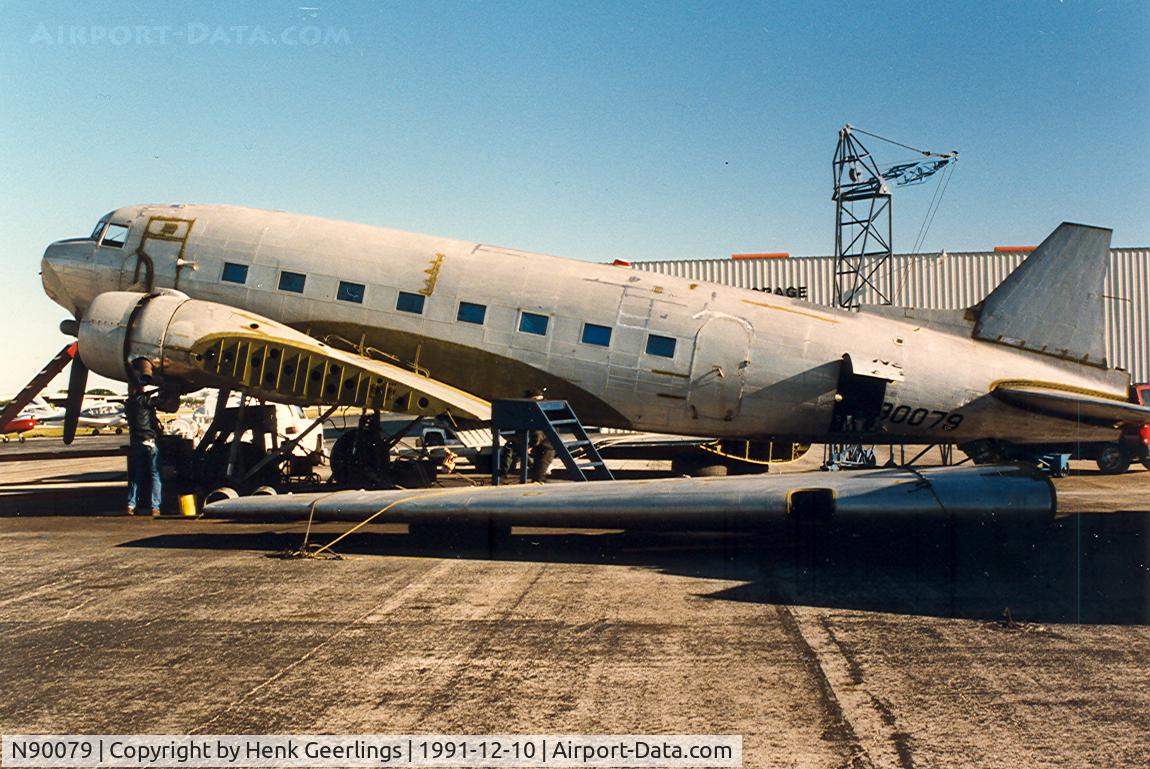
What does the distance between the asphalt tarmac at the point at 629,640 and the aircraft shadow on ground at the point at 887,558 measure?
2.5 inches

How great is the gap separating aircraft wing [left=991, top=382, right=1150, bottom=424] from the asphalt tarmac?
8.30 ft

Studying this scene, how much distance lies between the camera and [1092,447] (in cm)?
2839

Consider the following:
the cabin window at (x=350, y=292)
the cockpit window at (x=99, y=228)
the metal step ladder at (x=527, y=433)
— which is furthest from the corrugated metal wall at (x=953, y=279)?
the cockpit window at (x=99, y=228)

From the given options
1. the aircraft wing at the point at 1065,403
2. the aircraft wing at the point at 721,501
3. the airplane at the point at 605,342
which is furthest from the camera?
the airplane at the point at 605,342

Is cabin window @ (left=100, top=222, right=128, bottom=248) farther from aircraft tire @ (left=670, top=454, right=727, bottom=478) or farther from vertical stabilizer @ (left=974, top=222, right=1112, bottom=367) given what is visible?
vertical stabilizer @ (left=974, top=222, right=1112, bottom=367)

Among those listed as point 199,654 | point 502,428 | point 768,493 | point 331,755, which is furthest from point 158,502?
point 331,755

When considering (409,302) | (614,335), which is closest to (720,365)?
(614,335)

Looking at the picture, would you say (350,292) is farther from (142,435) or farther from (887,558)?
(887,558)

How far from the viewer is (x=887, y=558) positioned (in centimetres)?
1245

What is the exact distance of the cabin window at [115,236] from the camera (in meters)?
20.0

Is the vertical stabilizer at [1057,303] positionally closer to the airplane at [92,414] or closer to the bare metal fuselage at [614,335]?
the bare metal fuselage at [614,335]

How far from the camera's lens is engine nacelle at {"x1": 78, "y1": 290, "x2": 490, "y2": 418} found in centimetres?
1703

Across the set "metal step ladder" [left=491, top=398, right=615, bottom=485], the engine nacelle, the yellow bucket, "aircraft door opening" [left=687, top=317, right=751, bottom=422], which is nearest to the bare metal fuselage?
"aircraft door opening" [left=687, top=317, right=751, bottom=422]

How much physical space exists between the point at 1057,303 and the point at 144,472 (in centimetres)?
1835
